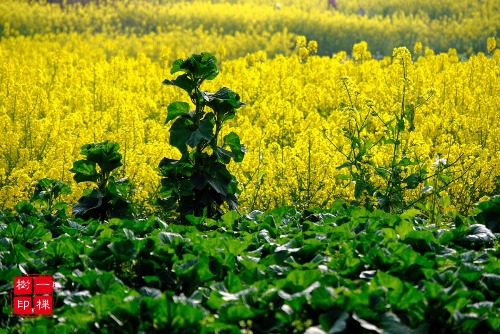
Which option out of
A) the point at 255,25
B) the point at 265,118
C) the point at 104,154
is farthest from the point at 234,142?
the point at 255,25

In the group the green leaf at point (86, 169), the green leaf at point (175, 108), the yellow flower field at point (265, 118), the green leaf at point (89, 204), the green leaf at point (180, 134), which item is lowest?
the yellow flower field at point (265, 118)

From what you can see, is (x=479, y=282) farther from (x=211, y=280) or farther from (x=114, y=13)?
(x=114, y=13)

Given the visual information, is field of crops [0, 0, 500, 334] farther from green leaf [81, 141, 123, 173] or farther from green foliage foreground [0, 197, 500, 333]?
green leaf [81, 141, 123, 173]

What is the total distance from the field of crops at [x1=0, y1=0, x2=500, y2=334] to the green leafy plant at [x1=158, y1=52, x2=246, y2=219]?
0.09m

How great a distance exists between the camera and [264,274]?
274 centimetres

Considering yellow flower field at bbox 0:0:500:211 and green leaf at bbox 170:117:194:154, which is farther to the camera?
yellow flower field at bbox 0:0:500:211

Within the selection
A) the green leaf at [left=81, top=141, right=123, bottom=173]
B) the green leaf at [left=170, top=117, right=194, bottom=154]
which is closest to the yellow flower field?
the green leaf at [left=170, top=117, right=194, bottom=154]

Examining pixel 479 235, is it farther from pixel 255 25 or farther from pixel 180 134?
pixel 255 25

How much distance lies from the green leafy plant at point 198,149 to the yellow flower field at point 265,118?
2.68ft

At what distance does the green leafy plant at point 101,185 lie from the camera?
14.0 feet

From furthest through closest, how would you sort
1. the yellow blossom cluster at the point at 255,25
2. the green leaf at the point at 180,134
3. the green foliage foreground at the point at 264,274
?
the yellow blossom cluster at the point at 255,25, the green leaf at the point at 180,134, the green foliage foreground at the point at 264,274

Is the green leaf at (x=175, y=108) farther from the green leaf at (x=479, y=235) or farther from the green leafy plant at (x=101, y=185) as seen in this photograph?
the green leaf at (x=479, y=235)

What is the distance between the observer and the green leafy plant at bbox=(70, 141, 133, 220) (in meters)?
4.27

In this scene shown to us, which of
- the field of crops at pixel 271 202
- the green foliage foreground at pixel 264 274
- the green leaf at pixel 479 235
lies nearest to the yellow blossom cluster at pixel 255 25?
the field of crops at pixel 271 202
